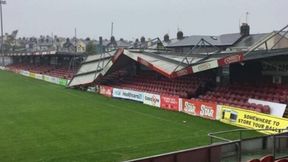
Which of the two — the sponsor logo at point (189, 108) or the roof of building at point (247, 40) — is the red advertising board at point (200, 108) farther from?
the roof of building at point (247, 40)

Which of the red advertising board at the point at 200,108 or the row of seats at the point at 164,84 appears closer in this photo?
the red advertising board at the point at 200,108

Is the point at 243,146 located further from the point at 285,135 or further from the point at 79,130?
the point at 79,130

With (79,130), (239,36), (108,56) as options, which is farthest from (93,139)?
(239,36)

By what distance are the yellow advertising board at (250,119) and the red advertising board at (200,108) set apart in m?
1.00

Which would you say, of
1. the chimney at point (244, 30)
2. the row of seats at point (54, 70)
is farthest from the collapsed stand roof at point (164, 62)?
the chimney at point (244, 30)

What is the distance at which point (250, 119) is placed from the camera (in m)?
23.0

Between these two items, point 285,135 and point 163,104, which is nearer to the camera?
point 285,135

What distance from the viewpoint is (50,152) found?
690 inches

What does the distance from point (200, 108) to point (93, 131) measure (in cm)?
836

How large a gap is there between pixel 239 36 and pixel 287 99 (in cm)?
2967

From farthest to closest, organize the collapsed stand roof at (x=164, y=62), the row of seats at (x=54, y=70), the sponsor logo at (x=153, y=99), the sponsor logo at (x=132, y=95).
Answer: the row of seats at (x=54, y=70) → the sponsor logo at (x=132, y=95) → the sponsor logo at (x=153, y=99) → the collapsed stand roof at (x=164, y=62)

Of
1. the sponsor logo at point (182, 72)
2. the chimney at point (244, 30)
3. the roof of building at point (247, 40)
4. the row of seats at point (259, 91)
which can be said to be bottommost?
the row of seats at point (259, 91)

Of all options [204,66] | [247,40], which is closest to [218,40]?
[247,40]

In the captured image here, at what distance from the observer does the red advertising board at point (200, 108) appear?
86.3 feet
